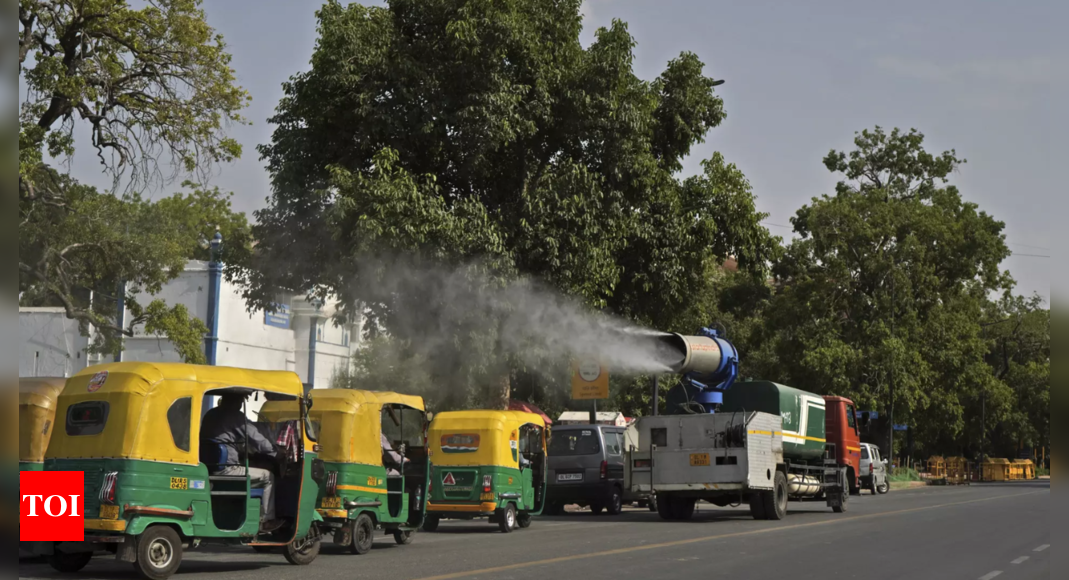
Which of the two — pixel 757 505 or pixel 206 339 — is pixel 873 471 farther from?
pixel 206 339

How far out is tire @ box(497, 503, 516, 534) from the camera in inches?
800

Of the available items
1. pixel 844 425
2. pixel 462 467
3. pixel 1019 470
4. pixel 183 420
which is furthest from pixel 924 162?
pixel 183 420

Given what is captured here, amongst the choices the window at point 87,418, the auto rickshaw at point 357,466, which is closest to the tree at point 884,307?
the auto rickshaw at point 357,466

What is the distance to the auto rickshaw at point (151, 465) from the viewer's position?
1141 cm

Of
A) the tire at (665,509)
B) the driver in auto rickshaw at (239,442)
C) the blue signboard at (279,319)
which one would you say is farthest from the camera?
the blue signboard at (279,319)

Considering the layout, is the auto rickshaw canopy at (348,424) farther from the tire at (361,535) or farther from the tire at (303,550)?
the tire at (303,550)

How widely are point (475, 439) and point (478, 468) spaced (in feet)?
1.81

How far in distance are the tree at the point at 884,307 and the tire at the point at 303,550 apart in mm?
37802

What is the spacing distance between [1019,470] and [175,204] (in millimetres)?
55942

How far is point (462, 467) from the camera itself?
20.2m

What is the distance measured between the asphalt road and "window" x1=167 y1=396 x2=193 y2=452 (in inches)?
56.0

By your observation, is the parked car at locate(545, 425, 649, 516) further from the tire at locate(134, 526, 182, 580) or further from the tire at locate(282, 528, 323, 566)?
the tire at locate(134, 526, 182, 580)

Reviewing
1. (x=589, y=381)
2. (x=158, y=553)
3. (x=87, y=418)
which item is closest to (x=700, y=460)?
(x=589, y=381)

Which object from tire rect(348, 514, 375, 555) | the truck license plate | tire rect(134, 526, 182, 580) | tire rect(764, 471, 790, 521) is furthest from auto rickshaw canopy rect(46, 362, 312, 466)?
tire rect(764, 471, 790, 521)
